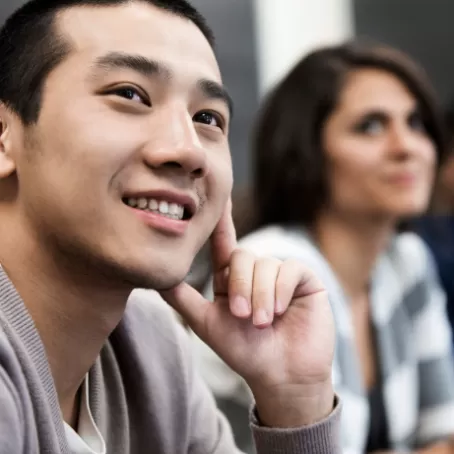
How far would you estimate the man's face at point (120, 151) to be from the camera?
65 cm

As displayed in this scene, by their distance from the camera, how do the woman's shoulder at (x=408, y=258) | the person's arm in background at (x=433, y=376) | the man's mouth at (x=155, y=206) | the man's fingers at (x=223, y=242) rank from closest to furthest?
the man's mouth at (x=155, y=206)
the man's fingers at (x=223, y=242)
the person's arm in background at (x=433, y=376)
the woman's shoulder at (x=408, y=258)

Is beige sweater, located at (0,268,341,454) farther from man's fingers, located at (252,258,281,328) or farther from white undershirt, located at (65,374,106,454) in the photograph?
man's fingers, located at (252,258,281,328)

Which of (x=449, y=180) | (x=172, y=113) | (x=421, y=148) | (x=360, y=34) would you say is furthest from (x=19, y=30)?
(x=360, y=34)

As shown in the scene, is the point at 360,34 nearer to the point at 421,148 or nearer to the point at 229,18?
the point at 229,18

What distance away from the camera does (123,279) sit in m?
0.67

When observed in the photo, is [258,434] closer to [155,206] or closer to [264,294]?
[264,294]

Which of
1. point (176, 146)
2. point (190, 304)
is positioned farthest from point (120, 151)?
point (190, 304)

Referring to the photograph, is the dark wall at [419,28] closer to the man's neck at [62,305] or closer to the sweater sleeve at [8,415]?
the man's neck at [62,305]

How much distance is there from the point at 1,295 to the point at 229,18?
76.5 inches

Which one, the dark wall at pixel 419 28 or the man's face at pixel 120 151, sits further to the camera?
the dark wall at pixel 419 28

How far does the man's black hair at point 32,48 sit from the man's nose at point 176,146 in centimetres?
12

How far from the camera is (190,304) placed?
2.82ft

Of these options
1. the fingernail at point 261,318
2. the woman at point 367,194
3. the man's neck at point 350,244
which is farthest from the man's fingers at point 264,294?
the man's neck at point 350,244

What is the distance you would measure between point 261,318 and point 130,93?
0.28m
